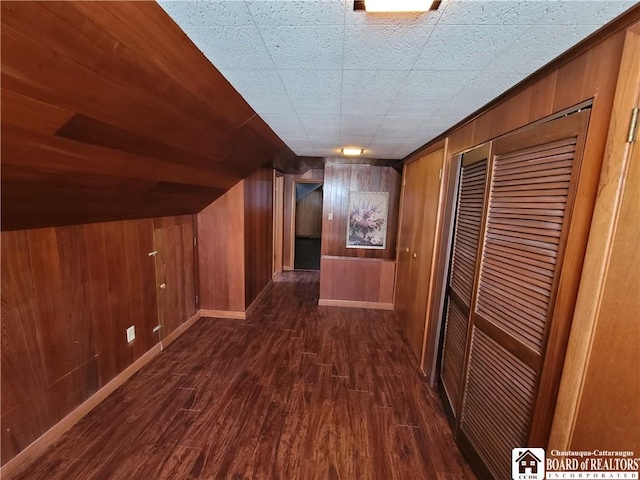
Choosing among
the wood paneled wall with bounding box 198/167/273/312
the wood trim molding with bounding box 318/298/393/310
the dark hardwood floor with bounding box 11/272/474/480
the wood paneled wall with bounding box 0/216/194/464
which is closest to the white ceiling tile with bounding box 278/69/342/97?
the wood paneled wall with bounding box 0/216/194/464

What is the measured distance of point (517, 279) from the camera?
1.19 m

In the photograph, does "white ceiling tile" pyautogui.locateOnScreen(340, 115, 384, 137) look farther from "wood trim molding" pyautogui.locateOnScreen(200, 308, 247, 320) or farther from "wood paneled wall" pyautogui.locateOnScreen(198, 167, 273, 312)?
"wood trim molding" pyautogui.locateOnScreen(200, 308, 247, 320)

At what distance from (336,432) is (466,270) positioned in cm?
142

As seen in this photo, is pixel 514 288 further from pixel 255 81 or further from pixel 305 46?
pixel 255 81

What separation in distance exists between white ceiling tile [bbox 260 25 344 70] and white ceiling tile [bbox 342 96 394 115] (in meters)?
0.41

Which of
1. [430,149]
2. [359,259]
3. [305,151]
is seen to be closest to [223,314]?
[359,259]

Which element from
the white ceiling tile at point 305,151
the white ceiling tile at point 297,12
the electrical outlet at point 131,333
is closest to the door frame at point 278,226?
the white ceiling tile at point 305,151

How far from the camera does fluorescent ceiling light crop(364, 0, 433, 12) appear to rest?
789mm

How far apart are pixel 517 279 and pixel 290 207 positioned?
462 cm

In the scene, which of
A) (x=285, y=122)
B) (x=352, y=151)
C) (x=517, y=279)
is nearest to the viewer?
(x=517, y=279)

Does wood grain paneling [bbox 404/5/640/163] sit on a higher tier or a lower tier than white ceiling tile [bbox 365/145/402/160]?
lower

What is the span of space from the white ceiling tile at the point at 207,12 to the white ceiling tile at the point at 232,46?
0.03m

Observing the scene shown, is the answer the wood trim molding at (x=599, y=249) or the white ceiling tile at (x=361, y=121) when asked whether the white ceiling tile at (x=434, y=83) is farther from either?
the wood trim molding at (x=599, y=249)

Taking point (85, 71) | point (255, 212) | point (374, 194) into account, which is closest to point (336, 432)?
point (85, 71)
